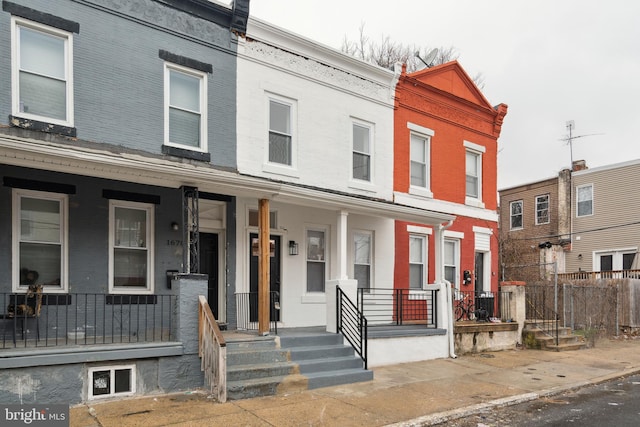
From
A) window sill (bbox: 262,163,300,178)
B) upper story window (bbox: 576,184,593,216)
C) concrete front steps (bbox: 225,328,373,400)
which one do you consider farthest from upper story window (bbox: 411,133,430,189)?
upper story window (bbox: 576,184,593,216)

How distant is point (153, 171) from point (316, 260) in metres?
5.25

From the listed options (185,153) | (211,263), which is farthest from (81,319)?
(185,153)

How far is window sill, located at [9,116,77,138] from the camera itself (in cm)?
824

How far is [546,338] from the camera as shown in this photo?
13.6m

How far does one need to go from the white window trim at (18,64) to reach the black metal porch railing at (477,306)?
10.0 meters

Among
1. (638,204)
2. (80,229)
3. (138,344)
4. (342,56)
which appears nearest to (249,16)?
(342,56)

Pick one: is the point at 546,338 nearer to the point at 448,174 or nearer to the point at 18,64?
the point at 448,174

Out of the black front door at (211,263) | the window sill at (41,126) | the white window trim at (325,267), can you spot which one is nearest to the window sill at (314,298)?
the white window trim at (325,267)

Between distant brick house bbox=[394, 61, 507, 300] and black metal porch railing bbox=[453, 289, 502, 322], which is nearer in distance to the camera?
black metal porch railing bbox=[453, 289, 502, 322]

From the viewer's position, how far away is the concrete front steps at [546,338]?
13547mm

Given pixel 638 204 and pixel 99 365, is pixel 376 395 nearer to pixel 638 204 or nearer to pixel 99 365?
pixel 99 365

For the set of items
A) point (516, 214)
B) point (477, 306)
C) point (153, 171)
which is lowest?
point (477, 306)

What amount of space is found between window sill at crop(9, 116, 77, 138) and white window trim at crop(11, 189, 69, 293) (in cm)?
104

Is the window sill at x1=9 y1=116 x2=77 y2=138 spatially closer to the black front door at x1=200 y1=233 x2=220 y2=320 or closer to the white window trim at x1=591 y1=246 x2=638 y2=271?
the black front door at x1=200 y1=233 x2=220 y2=320
